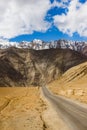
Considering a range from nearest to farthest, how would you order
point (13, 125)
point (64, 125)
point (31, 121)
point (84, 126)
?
point (84, 126)
point (64, 125)
point (13, 125)
point (31, 121)

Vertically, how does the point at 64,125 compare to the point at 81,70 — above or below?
below

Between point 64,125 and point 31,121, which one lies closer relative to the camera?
point 64,125

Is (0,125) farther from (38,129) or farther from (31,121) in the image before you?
(38,129)

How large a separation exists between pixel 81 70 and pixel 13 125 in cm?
18041

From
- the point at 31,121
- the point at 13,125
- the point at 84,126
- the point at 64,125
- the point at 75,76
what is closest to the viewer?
the point at 84,126

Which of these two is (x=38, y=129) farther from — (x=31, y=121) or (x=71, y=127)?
(x=31, y=121)

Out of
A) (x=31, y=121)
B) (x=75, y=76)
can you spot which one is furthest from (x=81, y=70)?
(x=31, y=121)

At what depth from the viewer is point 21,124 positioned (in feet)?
67.2

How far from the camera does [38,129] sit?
59.1ft

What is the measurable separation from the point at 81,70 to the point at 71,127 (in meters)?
183

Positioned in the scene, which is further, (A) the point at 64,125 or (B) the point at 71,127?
(A) the point at 64,125

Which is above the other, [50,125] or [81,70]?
[81,70]

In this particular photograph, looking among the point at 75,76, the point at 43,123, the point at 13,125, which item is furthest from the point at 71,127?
the point at 75,76

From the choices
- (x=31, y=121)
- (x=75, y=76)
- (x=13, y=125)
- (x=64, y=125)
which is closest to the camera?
(x=64, y=125)
